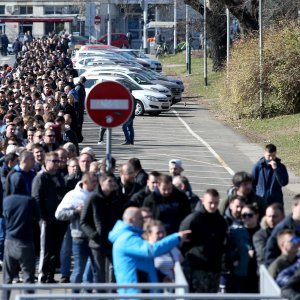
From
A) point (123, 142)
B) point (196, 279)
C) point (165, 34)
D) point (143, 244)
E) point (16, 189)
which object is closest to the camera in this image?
point (143, 244)

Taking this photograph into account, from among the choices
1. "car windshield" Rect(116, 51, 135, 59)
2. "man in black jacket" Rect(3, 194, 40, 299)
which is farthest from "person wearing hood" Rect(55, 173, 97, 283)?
"car windshield" Rect(116, 51, 135, 59)

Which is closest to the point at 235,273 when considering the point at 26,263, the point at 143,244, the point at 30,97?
the point at 143,244

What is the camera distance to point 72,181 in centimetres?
1573

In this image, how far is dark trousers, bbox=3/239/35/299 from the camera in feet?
46.4

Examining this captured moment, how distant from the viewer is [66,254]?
50.8 ft

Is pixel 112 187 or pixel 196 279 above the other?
pixel 112 187

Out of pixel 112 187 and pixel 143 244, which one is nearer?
pixel 143 244

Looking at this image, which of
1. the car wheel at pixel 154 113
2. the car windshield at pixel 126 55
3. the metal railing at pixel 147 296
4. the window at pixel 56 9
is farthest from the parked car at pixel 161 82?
the window at pixel 56 9

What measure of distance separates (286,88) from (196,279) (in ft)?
87.4

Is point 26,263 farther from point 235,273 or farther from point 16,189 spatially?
point 235,273

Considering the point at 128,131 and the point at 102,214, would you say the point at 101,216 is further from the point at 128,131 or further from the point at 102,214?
the point at 128,131

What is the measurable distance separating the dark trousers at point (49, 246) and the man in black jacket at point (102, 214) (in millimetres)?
1898

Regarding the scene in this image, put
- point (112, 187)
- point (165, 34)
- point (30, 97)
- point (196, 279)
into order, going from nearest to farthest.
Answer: point (196, 279)
point (112, 187)
point (30, 97)
point (165, 34)

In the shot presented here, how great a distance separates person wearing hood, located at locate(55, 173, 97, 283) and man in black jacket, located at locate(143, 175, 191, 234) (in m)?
1.07
